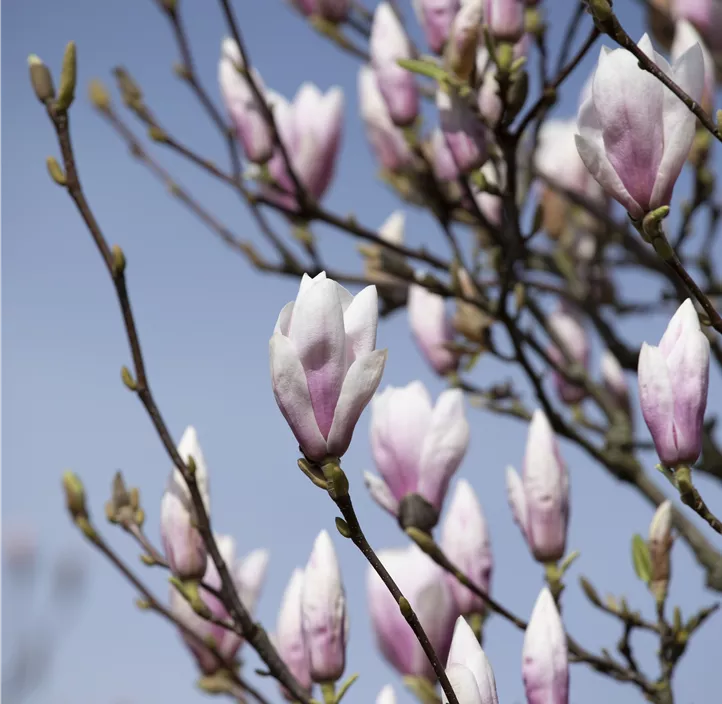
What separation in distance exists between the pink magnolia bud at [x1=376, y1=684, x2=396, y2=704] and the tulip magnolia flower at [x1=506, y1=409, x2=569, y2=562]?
0.37m

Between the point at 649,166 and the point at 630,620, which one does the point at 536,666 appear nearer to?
the point at 630,620

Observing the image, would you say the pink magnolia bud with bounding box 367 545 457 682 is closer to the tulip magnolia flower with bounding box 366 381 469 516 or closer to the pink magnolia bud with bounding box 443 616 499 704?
the tulip magnolia flower with bounding box 366 381 469 516

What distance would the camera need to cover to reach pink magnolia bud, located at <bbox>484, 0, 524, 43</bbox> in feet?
5.71

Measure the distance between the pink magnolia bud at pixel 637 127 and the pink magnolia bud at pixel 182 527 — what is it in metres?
0.78

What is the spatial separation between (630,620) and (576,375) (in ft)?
3.41

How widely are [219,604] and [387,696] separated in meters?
0.48

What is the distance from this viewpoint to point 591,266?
3.04 metres

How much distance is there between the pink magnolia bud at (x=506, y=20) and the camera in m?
1.74

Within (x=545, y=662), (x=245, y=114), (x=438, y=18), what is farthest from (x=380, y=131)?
(x=545, y=662)

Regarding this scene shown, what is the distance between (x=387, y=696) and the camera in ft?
4.58

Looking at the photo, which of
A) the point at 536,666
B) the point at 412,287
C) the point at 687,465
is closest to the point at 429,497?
the point at 536,666

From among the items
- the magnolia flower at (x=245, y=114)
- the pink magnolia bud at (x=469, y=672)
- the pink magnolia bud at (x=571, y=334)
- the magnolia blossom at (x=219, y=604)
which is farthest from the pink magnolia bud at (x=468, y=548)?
the pink magnolia bud at (x=571, y=334)

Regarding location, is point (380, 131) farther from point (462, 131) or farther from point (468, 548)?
point (468, 548)

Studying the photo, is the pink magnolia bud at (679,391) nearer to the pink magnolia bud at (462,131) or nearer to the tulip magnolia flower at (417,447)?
the tulip magnolia flower at (417,447)
